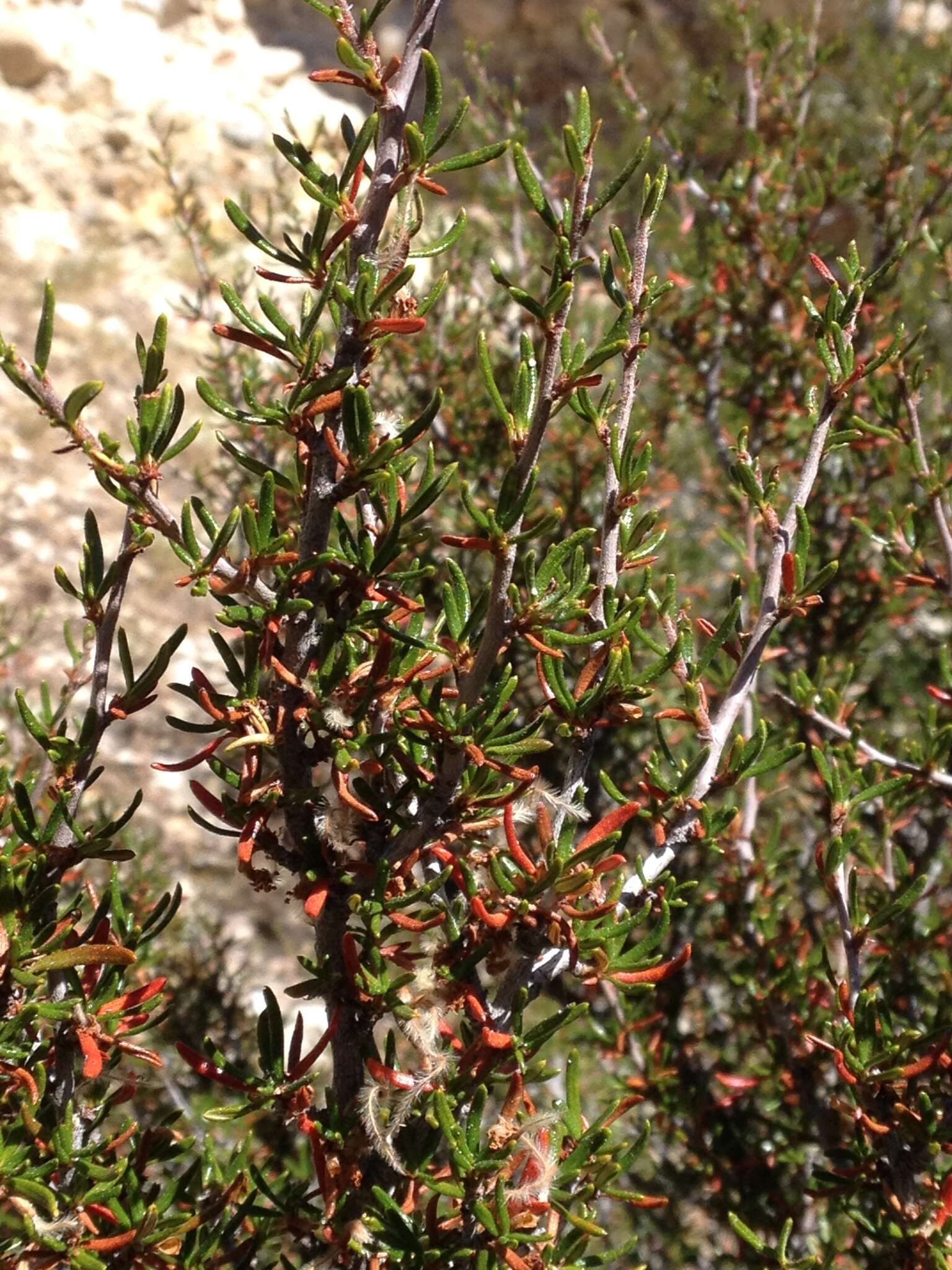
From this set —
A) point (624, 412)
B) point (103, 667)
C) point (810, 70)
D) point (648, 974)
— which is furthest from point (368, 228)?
point (810, 70)

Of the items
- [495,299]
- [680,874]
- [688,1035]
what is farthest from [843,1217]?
[495,299]

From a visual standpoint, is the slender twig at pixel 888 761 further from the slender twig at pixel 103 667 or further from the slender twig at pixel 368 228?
the slender twig at pixel 103 667

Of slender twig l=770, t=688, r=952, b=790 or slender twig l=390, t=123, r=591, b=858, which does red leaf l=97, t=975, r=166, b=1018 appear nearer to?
slender twig l=390, t=123, r=591, b=858

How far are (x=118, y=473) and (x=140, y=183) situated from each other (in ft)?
25.8

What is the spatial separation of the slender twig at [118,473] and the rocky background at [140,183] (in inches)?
165

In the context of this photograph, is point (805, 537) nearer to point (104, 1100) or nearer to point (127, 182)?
point (104, 1100)

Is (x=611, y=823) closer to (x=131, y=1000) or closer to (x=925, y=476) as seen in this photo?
(x=131, y=1000)

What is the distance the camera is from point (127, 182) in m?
7.83

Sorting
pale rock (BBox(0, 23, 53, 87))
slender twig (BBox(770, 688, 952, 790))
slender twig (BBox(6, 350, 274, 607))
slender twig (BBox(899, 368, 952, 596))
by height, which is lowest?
slender twig (BBox(770, 688, 952, 790))

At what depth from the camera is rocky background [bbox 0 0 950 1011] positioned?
5.54m

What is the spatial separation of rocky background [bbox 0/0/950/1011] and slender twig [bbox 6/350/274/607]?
4183mm

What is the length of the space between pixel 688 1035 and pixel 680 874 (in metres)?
0.38

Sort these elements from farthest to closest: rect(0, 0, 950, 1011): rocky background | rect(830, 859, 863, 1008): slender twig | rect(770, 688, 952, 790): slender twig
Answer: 1. rect(0, 0, 950, 1011): rocky background
2. rect(770, 688, 952, 790): slender twig
3. rect(830, 859, 863, 1008): slender twig

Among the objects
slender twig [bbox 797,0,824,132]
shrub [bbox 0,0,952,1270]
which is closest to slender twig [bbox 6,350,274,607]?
shrub [bbox 0,0,952,1270]
